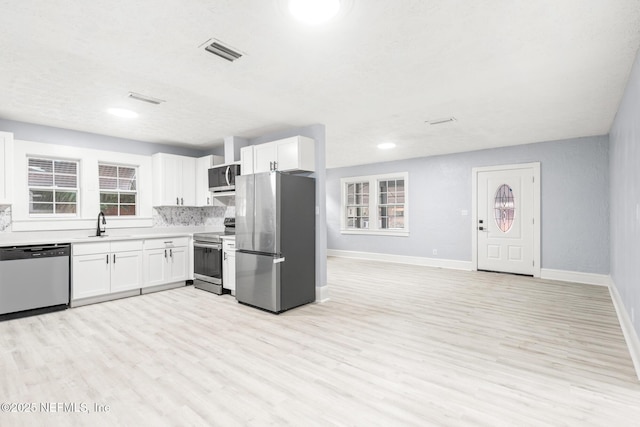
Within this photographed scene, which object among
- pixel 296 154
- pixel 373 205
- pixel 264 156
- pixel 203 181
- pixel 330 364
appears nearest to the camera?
pixel 330 364

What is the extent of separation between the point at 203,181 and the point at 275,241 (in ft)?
8.38

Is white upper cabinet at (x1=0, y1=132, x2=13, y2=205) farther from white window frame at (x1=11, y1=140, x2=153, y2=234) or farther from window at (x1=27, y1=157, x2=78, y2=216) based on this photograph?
window at (x1=27, y1=157, x2=78, y2=216)

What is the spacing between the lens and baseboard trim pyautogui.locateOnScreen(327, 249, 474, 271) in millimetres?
6800

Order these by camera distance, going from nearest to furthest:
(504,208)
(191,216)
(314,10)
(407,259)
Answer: (314,10), (191,216), (504,208), (407,259)

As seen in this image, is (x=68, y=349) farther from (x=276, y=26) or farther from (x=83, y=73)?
(x=276, y=26)

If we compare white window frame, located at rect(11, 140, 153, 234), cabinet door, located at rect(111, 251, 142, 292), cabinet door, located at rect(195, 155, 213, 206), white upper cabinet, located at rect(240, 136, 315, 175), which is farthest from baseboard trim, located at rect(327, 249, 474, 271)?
cabinet door, located at rect(111, 251, 142, 292)

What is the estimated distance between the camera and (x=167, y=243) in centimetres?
518

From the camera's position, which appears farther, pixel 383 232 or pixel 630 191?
pixel 383 232

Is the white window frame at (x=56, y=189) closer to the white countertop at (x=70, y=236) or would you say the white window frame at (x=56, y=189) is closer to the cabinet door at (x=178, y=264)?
the white countertop at (x=70, y=236)

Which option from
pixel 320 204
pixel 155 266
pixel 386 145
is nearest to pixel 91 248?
pixel 155 266

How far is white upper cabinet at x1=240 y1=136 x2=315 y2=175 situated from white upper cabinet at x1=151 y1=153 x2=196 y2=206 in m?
1.60

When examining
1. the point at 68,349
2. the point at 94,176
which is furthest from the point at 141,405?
the point at 94,176

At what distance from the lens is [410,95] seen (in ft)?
11.4

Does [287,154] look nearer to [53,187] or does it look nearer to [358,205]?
[53,187]
